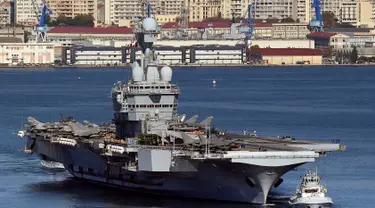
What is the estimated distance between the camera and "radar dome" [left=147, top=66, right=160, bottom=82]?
4856cm

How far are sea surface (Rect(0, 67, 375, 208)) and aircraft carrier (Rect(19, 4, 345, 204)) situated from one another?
56 centimetres

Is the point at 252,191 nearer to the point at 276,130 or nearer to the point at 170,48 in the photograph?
the point at 276,130

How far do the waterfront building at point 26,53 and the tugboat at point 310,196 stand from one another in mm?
136111

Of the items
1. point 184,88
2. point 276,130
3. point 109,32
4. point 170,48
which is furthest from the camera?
point 109,32

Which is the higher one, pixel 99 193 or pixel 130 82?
pixel 130 82

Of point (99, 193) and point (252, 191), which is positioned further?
point (99, 193)

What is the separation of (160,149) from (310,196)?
4882mm

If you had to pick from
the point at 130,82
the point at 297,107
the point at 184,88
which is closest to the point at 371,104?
the point at 297,107

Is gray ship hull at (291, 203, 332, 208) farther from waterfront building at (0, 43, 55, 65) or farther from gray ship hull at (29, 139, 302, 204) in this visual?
waterfront building at (0, 43, 55, 65)

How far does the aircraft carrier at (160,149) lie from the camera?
4222 cm

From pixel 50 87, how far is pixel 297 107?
116 ft

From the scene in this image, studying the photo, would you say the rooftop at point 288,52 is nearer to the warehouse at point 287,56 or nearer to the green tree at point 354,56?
the warehouse at point 287,56

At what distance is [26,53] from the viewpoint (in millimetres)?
176750

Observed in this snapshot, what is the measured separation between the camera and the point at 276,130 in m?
67.6
